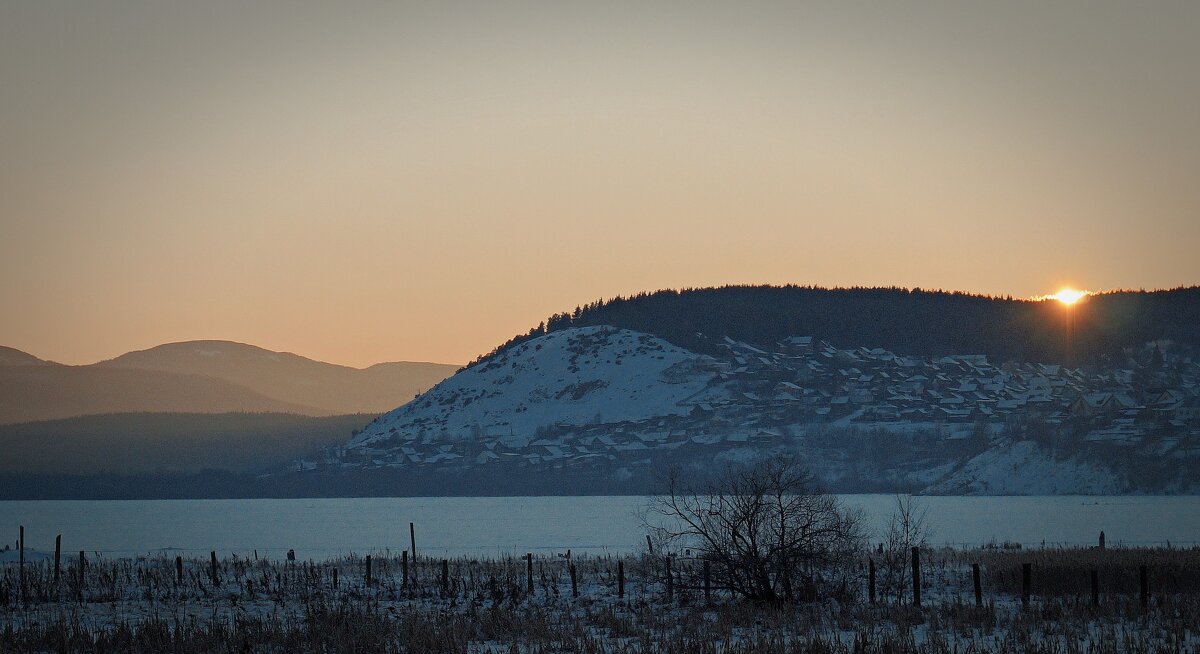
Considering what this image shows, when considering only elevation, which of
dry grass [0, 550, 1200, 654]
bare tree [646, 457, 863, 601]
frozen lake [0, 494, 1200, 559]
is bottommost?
frozen lake [0, 494, 1200, 559]

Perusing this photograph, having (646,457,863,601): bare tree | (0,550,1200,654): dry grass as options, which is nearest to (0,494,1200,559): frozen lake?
(0,550,1200,654): dry grass

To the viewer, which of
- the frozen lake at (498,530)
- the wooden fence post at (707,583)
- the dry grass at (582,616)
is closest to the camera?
the dry grass at (582,616)

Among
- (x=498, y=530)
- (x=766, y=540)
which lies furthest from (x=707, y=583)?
(x=498, y=530)

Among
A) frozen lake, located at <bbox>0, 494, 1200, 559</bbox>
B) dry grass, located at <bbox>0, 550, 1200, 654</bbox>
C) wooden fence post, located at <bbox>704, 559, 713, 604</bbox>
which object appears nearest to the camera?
dry grass, located at <bbox>0, 550, 1200, 654</bbox>


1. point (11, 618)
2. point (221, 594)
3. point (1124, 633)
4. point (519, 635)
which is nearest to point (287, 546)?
point (221, 594)

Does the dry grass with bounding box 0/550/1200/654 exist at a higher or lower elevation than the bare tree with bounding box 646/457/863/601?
lower

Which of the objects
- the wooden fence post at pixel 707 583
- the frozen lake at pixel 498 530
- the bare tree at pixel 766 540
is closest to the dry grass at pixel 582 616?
the wooden fence post at pixel 707 583

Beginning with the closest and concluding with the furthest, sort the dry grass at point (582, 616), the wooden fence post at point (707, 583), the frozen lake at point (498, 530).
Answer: the dry grass at point (582, 616), the wooden fence post at point (707, 583), the frozen lake at point (498, 530)

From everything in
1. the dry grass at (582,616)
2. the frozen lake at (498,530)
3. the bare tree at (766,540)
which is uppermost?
the bare tree at (766,540)

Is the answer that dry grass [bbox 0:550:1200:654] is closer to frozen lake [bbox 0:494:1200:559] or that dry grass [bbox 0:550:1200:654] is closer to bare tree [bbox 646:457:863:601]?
bare tree [bbox 646:457:863:601]

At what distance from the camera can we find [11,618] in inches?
1432

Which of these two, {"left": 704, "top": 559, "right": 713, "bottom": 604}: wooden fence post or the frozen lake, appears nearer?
{"left": 704, "top": 559, "right": 713, "bottom": 604}: wooden fence post

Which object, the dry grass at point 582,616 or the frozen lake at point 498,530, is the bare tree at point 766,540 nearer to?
the dry grass at point 582,616

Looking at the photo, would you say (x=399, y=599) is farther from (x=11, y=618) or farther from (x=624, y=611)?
(x=11, y=618)
